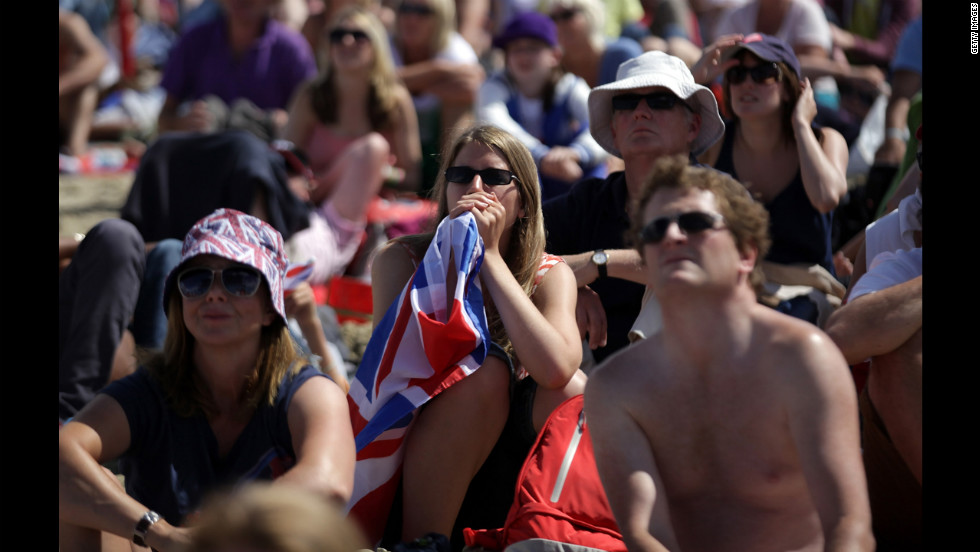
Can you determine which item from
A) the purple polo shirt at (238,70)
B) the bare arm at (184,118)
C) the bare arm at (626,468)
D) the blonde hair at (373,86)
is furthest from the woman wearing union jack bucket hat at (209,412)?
the purple polo shirt at (238,70)

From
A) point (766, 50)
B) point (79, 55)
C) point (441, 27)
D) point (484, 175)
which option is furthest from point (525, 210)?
point (79, 55)

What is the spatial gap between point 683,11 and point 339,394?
19.6 ft

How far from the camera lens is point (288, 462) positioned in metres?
3.23

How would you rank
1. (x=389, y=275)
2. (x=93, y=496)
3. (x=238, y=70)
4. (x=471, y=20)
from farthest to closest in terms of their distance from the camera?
1. (x=471, y=20)
2. (x=238, y=70)
3. (x=389, y=275)
4. (x=93, y=496)

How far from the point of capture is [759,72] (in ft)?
14.4

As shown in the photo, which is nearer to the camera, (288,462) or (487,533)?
(487,533)

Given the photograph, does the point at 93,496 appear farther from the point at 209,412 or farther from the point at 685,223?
the point at 685,223

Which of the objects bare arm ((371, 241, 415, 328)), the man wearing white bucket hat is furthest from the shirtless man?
the man wearing white bucket hat

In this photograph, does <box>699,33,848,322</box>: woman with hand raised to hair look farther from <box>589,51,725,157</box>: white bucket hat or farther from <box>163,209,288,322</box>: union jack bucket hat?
<box>163,209,288,322</box>: union jack bucket hat

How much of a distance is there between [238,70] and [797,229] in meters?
4.67

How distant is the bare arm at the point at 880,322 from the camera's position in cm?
298

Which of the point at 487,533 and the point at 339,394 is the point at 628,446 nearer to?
the point at 487,533
